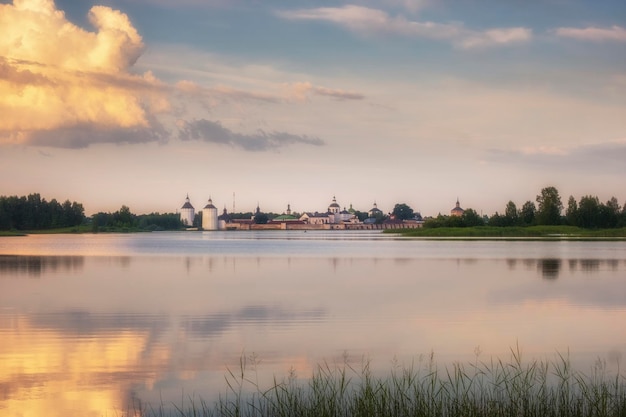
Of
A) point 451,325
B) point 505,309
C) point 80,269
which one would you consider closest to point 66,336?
point 451,325

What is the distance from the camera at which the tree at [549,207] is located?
4114 inches

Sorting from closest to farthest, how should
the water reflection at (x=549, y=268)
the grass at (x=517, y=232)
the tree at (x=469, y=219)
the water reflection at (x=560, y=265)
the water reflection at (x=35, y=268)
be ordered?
1. the water reflection at (x=549, y=268)
2. the water reflection at (x=35, y=268)
3. the water reflection at (x=560, y=265)
4. the grass at (x=517, y=232)
5. the tree at (x=469, y=219)

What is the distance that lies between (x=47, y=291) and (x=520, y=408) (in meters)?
19.9

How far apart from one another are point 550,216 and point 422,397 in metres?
104

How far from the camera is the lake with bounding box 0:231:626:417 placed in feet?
36.1

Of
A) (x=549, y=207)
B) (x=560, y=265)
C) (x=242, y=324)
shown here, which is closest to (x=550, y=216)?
(x=549, y=207)

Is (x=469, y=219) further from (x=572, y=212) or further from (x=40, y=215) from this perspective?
(x=40, y=215)

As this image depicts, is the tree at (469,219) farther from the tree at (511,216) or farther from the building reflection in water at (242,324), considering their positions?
the building reflection in water at (242,324)

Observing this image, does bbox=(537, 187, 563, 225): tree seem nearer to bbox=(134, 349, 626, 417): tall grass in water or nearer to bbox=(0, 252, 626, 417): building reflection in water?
bbox=(0, 252, 626, 417): building reflection in water

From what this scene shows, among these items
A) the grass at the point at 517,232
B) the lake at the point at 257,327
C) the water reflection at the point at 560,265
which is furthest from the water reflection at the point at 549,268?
the grass at the point at 517,232

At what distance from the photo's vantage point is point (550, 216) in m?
106

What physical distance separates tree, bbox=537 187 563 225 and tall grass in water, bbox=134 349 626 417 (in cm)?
9674

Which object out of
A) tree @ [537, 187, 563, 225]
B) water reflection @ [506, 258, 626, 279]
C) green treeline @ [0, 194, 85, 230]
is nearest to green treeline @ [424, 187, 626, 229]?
tree @ [537, 187, 563, 225]

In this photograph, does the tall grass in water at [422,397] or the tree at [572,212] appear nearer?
the tall grass in water at [422,397]
